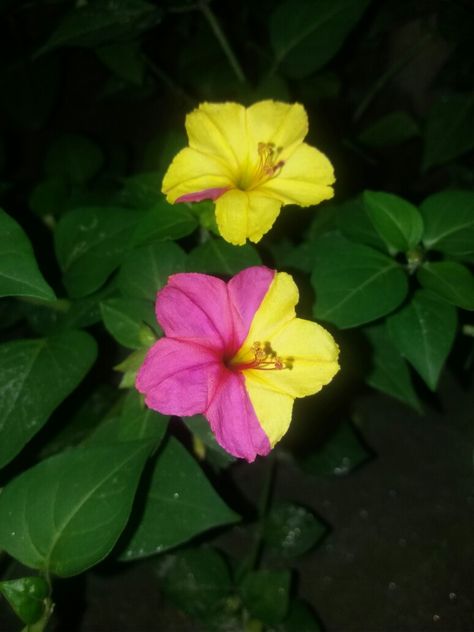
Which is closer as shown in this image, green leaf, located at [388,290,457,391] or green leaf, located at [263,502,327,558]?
green leaf, located at [388,290,457,391]

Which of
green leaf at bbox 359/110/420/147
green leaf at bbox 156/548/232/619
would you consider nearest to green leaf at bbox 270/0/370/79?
green leaf at bbox 359/110/420/147

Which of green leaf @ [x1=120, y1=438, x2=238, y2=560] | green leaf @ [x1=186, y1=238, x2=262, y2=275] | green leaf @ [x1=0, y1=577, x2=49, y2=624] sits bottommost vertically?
green leaf @ [x1=120, y1=438, x2=238, y2=560]

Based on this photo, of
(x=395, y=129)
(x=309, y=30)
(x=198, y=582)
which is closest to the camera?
(x=198, y=582)

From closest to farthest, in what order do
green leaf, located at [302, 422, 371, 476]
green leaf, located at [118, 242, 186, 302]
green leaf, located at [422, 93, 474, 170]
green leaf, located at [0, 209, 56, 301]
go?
1. green leaf, located at [0, 209, 56, 301]
2. green leaf, located at [118, 242, 186, 302]
3. green leaf, located at [302, 422, 371, 476]
4. green leaf, located at [422, 93, 474, 170]

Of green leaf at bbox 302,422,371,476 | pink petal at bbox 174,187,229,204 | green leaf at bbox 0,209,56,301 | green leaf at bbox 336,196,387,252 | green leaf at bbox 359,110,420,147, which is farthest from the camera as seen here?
green leaf at bbox 359,110,420,147

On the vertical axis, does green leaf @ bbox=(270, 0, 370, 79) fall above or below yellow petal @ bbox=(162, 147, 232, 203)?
below

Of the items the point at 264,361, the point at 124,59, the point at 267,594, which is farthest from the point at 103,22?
the point at 267,594

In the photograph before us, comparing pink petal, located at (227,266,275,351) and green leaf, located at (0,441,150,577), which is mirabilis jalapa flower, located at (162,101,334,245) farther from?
green leaf, located at (0,441,150,577)

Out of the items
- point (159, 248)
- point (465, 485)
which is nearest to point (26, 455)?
point (159, 248)

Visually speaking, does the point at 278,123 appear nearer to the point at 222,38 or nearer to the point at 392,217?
the point at 392,217
